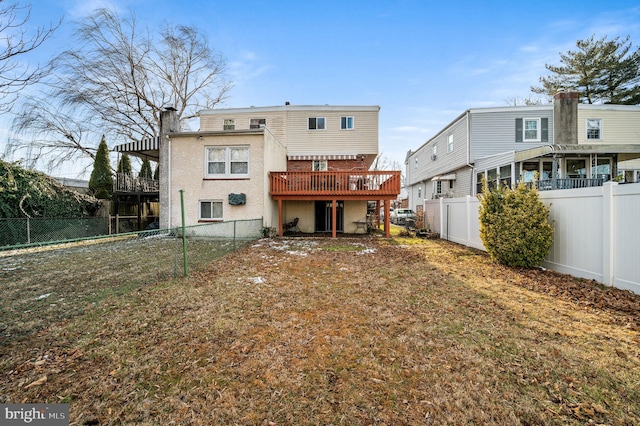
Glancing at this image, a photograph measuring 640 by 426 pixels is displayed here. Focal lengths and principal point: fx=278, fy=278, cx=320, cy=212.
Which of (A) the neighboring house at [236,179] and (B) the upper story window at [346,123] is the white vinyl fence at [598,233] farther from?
(B) the upper story window at [346,123]

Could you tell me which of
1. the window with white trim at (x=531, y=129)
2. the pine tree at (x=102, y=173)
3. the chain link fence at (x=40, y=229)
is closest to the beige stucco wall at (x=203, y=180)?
the chain link fence at (x=40, y=229)

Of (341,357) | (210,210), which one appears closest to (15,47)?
(210,210)

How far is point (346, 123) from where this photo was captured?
17047 mm

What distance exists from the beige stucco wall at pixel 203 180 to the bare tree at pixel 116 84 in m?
11.5

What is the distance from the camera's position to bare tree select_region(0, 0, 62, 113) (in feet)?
25.1

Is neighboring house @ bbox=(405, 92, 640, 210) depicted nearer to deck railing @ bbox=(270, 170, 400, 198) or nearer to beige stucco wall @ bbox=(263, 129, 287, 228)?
deck railing @ bbox=(270, 170, 400, 198)

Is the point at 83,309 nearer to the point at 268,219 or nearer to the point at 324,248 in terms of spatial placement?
the point at 324,248

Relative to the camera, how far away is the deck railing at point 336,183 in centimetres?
1337

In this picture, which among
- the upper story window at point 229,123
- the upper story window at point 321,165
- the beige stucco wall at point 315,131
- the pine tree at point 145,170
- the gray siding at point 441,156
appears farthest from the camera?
the pine tree at point 145,170

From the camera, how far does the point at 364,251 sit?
33.2 feet

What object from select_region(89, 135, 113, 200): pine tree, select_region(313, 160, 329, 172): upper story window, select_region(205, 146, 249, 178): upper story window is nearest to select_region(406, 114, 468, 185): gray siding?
select_region(313, 160, 329, 172): upper story window

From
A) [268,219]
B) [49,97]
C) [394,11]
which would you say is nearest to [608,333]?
[268,219]

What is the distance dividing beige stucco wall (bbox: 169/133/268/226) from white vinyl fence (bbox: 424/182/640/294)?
415 inches

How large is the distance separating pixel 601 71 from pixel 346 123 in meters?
24.8
